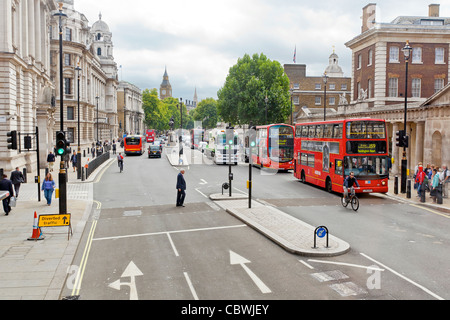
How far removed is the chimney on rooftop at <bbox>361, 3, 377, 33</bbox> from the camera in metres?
43.2

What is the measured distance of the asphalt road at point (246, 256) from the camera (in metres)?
9.91

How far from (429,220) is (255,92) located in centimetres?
4831

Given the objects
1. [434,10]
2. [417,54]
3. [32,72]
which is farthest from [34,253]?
[434,10]

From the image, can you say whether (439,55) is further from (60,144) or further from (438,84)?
(60,144)

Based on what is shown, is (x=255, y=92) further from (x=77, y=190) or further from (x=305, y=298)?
(x=305, y=298)

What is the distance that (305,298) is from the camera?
9.38 meters

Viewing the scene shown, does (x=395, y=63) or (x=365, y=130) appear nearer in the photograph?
(x=365, y=130)

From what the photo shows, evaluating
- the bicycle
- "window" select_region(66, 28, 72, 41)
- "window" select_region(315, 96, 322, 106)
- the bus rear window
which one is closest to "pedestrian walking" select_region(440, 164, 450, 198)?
the bus rear window

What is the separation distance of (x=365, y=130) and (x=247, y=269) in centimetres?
1416

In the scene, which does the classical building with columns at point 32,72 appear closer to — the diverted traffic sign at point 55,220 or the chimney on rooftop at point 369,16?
the diverted traffic sign at point 55,220

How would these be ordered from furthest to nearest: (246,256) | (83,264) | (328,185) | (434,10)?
1. (434,10)
2. (328,185)
3. (246,256)
4. (83,264)

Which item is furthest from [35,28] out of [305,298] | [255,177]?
[305,298]

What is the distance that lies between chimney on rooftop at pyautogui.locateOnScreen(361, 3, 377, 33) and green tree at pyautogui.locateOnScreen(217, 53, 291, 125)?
2113 centimetres

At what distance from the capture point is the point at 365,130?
23.0 m
